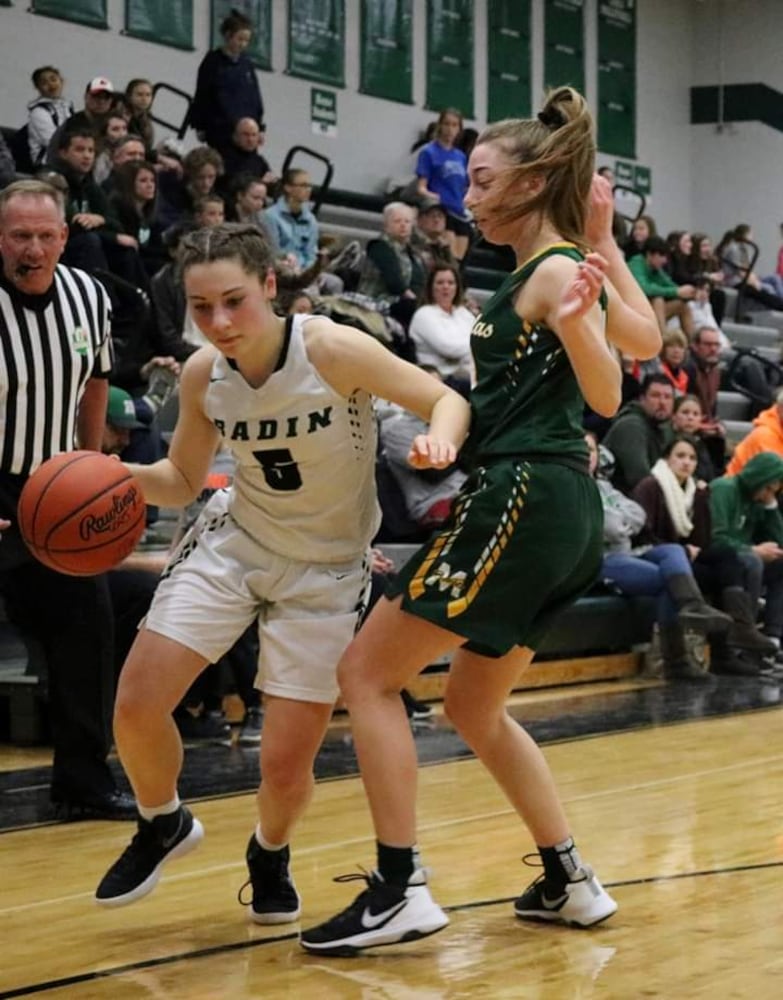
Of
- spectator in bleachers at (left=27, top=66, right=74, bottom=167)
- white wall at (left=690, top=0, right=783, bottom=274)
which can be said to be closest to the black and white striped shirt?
spectator in bleachers at (left=27, top=66, right=74, bottom=167)

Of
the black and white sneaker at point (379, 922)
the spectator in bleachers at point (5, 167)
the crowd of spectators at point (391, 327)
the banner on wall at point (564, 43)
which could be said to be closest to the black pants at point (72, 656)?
the crowd of spectators at point (391, 327)

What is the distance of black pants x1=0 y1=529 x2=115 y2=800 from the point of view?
5266 millimetres

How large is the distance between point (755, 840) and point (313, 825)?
1.26 m

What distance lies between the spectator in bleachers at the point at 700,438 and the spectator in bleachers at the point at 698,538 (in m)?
0.66

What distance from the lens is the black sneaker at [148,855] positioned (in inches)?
152

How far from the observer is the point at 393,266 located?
38.6 feet

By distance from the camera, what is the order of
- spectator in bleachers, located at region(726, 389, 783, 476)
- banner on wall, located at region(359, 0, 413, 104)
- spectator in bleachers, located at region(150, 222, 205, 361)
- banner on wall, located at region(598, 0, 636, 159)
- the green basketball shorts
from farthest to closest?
banner on wall, located at region(598, 0, 636, 159) < banner on wall, located at region(359, 0, 413, 104) < spectator in bleachers, located at region(726, 389, 783, 476) < spectator in bleachers, located at region(150, 222, 205, 361) < the green basketball shorts

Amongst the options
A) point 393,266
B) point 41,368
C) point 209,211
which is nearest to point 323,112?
point 393,266

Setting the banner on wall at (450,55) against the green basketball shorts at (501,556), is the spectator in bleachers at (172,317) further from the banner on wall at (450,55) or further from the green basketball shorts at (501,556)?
the banner on wall at (450,55)

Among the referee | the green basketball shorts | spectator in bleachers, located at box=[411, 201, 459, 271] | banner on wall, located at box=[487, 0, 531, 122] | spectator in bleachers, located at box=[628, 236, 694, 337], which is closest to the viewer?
the green basketball shorts

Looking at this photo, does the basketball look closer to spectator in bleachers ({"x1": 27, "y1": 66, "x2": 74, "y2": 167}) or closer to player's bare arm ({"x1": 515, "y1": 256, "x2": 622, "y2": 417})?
player's bare arm ({"x1": 515, "y1": 256, "x2": 622, "y2": 417})

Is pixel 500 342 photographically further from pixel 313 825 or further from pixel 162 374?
pixel 162 374

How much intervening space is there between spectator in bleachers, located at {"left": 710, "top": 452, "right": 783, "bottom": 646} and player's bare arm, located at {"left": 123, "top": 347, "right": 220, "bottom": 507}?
662 centimetres

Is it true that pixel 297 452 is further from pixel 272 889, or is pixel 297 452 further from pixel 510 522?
pixel 272 889
